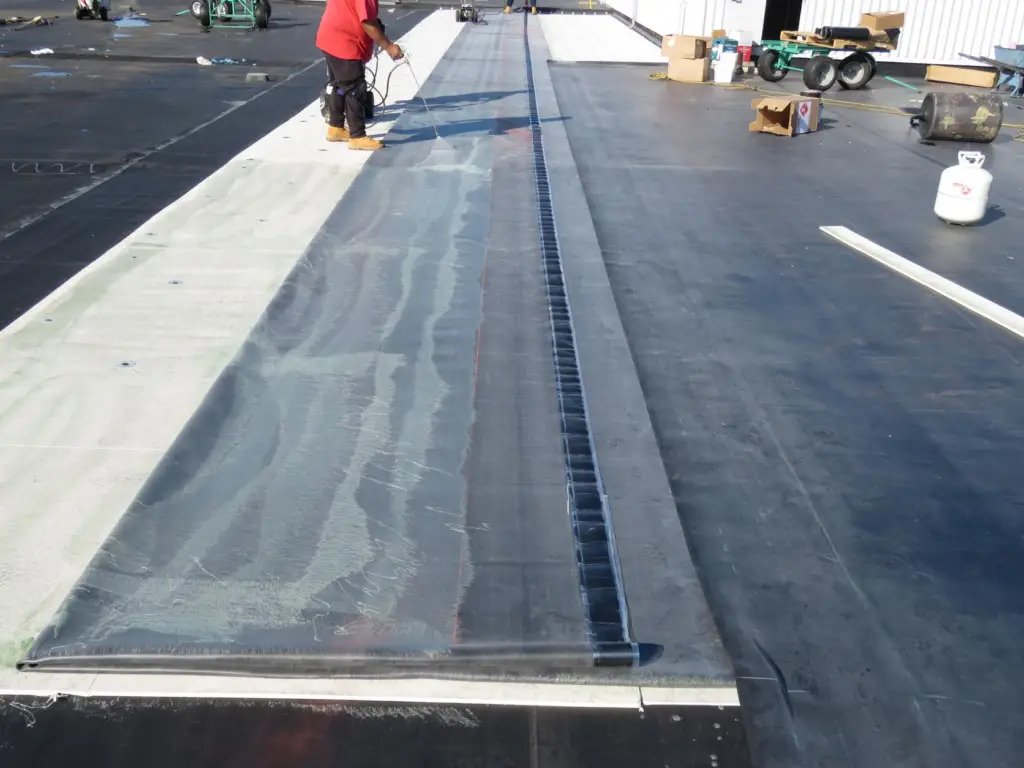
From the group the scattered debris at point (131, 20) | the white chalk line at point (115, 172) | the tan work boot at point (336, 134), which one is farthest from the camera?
the scattered debris at point (131, 20)

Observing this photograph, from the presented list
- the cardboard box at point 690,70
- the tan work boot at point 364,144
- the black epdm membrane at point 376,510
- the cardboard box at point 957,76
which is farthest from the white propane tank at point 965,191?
the cardboard box at point 957,76

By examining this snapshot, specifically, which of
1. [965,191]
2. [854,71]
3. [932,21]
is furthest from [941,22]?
[965,191]

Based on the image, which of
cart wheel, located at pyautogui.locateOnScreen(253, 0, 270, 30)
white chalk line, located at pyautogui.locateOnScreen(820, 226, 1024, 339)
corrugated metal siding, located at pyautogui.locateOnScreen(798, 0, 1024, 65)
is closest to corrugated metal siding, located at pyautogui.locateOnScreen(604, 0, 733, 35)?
corrugated metal siding, located at pyautogui.locateOnScreen(798, 0, 1024, 65)

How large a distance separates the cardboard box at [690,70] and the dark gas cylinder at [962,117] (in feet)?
12.6

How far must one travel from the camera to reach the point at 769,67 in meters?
12.4

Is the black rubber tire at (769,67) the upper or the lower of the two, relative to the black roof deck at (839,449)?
upper

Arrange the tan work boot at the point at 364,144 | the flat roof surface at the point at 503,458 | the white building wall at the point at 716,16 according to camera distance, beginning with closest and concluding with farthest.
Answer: the flat roof surface at the point at 503,458, the tan work boot at the point at 364,144, the white building wall at the point at 716,16

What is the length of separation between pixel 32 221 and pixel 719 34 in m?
11.2

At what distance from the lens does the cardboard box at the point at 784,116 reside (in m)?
8.53

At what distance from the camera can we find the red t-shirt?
674cm

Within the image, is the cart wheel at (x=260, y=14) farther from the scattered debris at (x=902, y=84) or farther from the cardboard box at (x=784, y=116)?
the cardboard box at (x=784, y=116)

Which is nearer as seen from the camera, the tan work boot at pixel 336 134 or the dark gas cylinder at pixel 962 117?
the tan work boot at pixel 336 134

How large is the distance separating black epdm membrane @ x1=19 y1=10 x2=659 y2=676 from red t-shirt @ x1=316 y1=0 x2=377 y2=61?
315 cm

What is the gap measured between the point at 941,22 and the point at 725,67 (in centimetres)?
490
